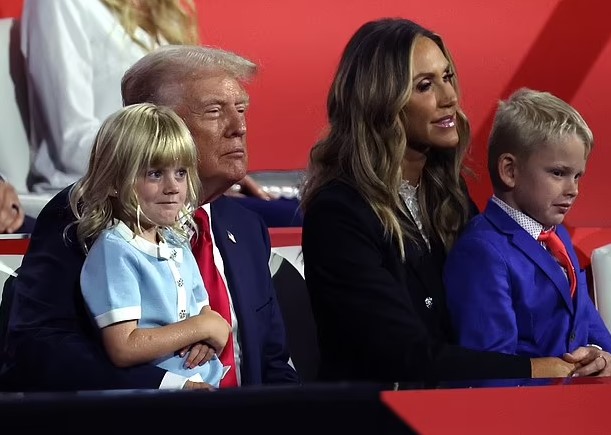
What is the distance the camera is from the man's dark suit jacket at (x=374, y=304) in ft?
6.86

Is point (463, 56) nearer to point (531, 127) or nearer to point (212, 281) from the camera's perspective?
point (531, 127)

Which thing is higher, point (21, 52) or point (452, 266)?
point (452, 266)

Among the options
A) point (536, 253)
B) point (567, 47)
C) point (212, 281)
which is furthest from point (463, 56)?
point (212, 281)

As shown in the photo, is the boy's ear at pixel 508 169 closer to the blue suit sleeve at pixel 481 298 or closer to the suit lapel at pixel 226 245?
the blue suit sleeve at pixel 481 298

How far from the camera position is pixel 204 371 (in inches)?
74.8

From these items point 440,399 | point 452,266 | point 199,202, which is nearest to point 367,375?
point 452,266

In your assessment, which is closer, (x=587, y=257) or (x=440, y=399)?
(x=440, y=399)

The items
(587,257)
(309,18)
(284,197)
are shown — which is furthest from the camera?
(309,18)

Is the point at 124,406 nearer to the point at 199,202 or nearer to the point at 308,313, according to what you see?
the point at 199,202

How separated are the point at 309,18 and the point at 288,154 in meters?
0.38

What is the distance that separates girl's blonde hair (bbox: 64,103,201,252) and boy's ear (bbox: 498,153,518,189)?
60 centimetres

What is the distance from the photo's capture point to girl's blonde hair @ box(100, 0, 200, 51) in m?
3.25

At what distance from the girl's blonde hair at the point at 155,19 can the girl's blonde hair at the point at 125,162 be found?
1.36 meters

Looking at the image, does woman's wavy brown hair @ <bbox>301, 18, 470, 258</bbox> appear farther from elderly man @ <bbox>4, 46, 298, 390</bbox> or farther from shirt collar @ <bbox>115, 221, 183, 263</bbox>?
shirt collar @ <bbox>115, 221, 183, 263</bbox>
